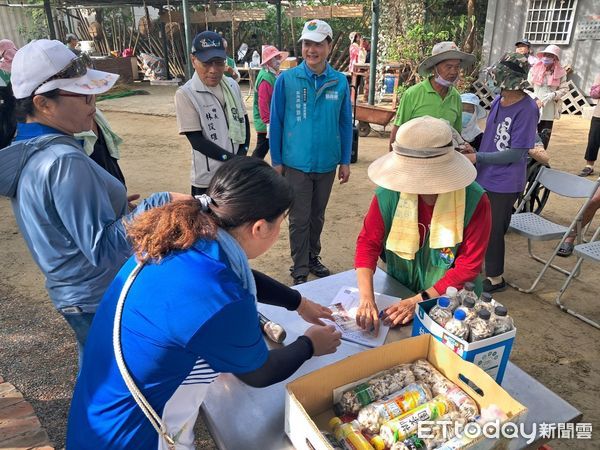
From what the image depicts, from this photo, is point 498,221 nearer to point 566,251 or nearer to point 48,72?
point 566,251

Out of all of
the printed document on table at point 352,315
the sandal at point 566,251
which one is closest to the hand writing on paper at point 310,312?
the printed document on table at point 352,315

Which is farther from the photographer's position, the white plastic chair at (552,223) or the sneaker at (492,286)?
the sneaker at (492,286)

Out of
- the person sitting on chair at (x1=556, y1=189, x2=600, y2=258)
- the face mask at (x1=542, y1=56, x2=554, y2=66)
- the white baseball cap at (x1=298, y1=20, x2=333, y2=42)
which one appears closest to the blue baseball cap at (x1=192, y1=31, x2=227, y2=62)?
the white baseball cap at (x1=298, y1=20, x2=333, y2=42)

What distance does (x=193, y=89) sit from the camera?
323 centimetres

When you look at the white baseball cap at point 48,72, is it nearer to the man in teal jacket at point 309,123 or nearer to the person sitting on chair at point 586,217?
the man in teal jacket at point 309,123

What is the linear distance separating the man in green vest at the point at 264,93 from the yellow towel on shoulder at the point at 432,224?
3.19 meters

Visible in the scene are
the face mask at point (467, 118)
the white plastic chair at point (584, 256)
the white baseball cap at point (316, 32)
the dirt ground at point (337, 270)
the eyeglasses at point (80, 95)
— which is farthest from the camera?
the face mask at point (467, 118)

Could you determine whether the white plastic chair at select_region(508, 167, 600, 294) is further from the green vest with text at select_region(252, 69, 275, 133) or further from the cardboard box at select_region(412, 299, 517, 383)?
the green vest with text at select_region(252, 69, 275, 133)

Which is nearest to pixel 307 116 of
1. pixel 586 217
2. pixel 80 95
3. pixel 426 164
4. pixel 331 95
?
pixel 331 95

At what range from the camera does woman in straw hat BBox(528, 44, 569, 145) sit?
6473 millimetres

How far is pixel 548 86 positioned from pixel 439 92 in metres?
3.94

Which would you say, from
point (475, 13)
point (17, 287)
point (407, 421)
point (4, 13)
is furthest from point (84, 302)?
point (4, 13)

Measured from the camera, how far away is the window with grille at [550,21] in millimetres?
9930

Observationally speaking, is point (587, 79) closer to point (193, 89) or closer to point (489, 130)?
point (489, 130)
